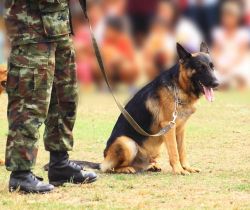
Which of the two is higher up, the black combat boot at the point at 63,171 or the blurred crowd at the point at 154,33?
the blurred crowd at the point at 154,33

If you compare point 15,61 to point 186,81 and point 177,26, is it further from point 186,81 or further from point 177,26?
point 186,81

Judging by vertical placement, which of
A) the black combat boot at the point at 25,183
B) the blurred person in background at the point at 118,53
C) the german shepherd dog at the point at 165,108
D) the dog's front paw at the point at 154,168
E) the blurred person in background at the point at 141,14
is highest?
the blurred person in background at the point at 141,14

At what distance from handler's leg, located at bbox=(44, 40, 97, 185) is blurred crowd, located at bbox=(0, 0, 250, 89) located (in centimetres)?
31

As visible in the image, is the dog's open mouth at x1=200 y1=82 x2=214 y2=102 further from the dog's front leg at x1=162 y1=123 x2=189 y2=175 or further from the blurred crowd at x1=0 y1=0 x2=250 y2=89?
the dog's front leg at x1=162 y1=123 x2=189 y2=175

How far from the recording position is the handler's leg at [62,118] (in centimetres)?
570

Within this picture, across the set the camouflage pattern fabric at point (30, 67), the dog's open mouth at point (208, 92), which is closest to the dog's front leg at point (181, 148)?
the dog's open mouth at point (208, 92)

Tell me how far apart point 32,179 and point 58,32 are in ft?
4.16

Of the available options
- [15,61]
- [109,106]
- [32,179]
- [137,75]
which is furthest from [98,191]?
[109,106]

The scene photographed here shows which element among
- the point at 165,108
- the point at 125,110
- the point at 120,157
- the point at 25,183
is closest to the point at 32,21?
the point at 25,183

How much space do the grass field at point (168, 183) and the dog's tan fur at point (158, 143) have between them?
205 mm

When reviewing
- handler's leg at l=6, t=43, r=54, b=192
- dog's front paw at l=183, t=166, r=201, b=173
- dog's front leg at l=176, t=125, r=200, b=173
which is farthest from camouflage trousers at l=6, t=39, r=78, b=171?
dog's front leg at l=176, t=125, r=200, b=173

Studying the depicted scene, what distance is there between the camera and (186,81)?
749 centimetres

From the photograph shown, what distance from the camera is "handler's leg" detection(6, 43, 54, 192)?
17.7 ft

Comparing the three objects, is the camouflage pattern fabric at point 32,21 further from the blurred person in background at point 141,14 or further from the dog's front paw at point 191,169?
the dog's front paw at point 191,169
